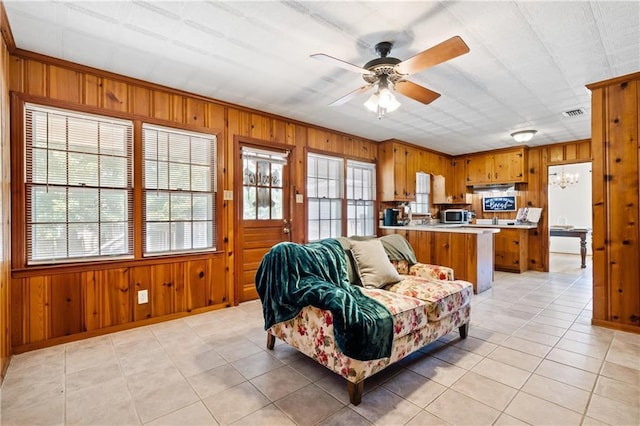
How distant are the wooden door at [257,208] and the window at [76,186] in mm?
1254

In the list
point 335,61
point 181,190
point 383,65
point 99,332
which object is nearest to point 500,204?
point 383,65

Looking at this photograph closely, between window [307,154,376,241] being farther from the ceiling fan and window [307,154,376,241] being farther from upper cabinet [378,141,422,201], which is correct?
the ceiling fan

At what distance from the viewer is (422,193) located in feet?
21.3

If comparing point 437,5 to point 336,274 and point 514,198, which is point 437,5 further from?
point 514,198

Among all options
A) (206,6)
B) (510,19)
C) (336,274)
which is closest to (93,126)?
(206,6)

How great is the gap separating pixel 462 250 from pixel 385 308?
3.06 m

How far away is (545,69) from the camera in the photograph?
2908mm

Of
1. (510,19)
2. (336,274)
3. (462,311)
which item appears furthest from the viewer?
(462,311)

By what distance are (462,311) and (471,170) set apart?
16.5 ft

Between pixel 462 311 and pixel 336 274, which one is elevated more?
pixel 336 274

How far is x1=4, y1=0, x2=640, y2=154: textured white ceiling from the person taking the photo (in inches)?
81.7

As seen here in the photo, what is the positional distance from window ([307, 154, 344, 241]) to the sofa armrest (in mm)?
1900

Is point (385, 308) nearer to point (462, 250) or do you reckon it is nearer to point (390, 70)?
point (390, 70)

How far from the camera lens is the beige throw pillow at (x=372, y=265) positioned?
2770 millimetres
